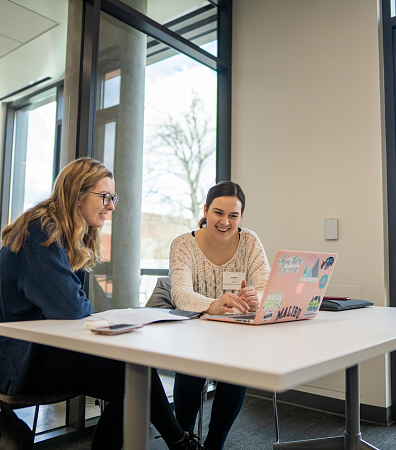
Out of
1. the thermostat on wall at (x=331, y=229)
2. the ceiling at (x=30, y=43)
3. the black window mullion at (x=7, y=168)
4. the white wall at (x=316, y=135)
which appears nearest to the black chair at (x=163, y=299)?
the white wall at (x=316, y=135)

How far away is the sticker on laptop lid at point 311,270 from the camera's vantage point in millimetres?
1219

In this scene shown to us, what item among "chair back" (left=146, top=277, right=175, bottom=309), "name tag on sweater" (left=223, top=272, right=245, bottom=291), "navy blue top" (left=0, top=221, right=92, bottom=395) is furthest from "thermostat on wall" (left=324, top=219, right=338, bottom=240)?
"navy blue top" (left=0, top=221, right=92, bottom=395)

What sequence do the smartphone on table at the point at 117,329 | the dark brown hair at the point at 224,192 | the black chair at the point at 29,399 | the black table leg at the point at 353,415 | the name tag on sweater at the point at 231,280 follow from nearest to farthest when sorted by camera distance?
the smartphone on table at the point at 117,329
the black chair at the point at 29,399
the black table leg at the point at 353,415
the name tag on sweater at the point at 231,280
the dark brown hair at the point at 224,192

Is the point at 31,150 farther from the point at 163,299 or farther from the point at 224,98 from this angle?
the point at 224,98

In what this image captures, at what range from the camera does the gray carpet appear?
2.15 m

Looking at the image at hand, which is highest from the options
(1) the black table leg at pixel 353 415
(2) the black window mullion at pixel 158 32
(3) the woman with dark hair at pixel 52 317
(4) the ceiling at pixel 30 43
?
(2) the black window mullion at pixel 158 32

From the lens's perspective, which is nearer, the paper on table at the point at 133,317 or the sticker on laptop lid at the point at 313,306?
the paper on table at the point at 133,317

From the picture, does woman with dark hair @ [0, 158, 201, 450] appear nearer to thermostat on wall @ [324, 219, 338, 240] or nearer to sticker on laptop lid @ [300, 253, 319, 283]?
sticker on laptop lid @ [300, 253, 319, 283]

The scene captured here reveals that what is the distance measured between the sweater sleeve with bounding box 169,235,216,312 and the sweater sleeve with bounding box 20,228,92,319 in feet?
1.56

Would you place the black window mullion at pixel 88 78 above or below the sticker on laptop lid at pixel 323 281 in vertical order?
above

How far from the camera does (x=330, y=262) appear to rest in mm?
1312

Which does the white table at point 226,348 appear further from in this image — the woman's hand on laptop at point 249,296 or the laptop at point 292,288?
the woman's hand on laptop at point 249,296

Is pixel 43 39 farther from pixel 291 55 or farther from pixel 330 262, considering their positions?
pixel 330 262

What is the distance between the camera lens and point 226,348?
0.84 metres
